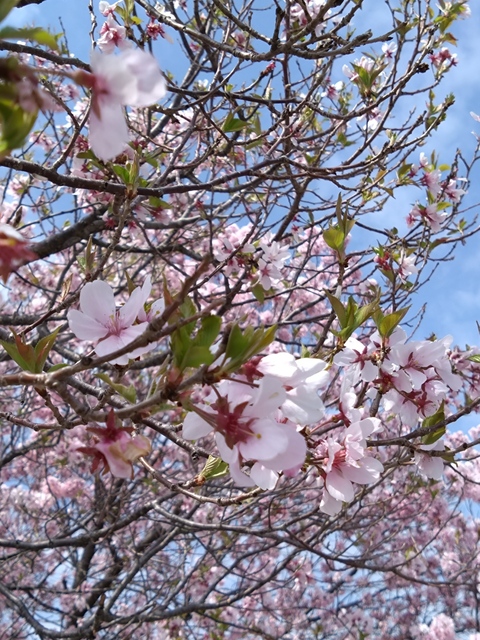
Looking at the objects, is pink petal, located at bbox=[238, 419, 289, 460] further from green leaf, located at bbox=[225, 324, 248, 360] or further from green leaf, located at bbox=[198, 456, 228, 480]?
green leaf, located at bbox=[198, 456, 228, 480]

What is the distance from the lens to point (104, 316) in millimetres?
1084

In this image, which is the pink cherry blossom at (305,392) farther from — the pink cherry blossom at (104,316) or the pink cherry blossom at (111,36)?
the pink cherry blossom at (111,36)

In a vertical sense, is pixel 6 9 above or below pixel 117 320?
below

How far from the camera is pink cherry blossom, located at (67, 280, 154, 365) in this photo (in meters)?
→ 1.06

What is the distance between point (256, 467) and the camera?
0.90 metres

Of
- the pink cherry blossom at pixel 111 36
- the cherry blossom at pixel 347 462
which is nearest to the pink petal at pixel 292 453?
the cherry blossom at pixel 347 462

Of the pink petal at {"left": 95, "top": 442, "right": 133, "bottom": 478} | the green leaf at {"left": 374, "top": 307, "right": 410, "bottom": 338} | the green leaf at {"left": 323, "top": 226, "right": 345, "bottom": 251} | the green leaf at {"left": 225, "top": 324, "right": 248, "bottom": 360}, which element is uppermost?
the green leaf at {"left": 323, "top": 226, "right": 345, "bottom": 251}

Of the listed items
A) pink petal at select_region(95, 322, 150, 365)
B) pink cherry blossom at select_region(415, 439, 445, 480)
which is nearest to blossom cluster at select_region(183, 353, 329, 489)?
pink petal at select_region(95, 322, 150, 365)

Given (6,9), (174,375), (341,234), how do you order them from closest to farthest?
(6,9), (174,375), (341,234)

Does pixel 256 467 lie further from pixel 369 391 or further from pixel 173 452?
pixel 173 452

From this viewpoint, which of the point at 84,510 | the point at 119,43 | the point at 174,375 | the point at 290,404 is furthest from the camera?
the point at 84,510

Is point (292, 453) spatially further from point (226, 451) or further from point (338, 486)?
point (338, 486)

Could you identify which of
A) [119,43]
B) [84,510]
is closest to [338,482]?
[119,43]

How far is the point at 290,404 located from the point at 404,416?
27.3 inches
